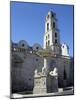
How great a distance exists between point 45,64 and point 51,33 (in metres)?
0.40

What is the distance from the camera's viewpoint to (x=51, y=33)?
10.7 ft

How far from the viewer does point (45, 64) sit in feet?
10.7

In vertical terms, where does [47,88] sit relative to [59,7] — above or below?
below

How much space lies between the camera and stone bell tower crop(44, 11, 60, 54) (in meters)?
3.25

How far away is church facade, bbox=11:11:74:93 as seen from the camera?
316 cm

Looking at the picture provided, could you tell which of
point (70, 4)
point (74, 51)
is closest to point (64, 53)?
point (74, 51)

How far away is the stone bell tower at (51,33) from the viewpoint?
10.7 feet

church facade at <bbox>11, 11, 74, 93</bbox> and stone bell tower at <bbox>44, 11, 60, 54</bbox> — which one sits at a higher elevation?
stone bell tower at <bbox>44, 11, 60, 54</bbox>

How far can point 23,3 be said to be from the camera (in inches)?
125

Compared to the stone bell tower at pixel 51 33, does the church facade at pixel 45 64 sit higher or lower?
lower

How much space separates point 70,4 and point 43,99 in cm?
126

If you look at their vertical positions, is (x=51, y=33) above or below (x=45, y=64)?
above

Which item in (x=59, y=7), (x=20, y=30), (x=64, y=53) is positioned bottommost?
(x=64, y=53)

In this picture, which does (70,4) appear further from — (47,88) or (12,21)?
(47,88)
